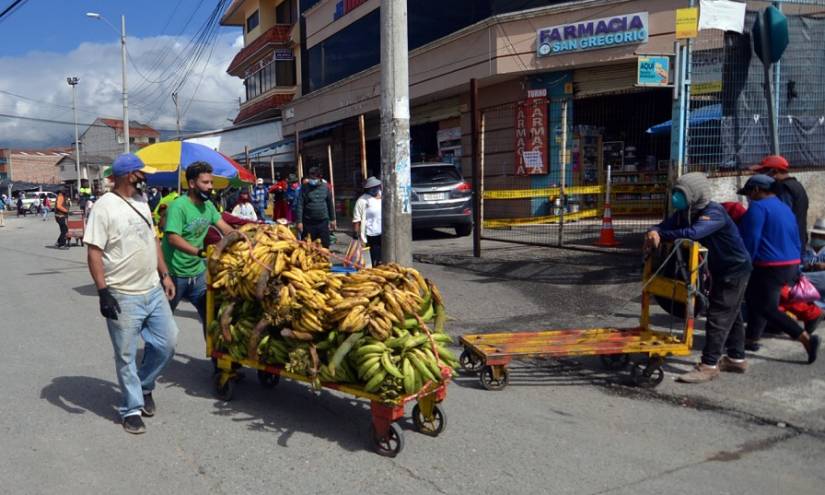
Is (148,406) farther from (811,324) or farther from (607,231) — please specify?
(607,231)

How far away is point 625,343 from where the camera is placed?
570 centimetres

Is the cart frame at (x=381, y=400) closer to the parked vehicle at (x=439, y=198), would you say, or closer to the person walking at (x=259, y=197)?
the parked vehicle at (x=439, y=198)

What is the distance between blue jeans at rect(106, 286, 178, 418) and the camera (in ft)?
15.6

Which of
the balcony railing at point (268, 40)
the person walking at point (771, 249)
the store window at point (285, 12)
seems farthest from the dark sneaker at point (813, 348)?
the store window at point (285, 12)

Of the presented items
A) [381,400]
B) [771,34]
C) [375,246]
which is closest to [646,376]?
[381,400]

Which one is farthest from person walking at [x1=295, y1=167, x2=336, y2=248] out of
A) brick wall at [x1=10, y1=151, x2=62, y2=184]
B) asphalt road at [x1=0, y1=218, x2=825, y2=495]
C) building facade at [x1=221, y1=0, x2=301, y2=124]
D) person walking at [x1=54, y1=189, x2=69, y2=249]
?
brick wall at [x1=10, y1=151, x2=62, y2=184]

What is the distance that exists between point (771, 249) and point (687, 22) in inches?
149

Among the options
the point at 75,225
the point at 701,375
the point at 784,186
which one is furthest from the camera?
the point at 75,225

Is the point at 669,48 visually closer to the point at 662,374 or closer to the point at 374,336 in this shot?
the point at 662,374

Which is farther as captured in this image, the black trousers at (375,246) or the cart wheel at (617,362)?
the black trousers at (375,246)

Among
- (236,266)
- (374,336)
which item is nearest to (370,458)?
(374,336)

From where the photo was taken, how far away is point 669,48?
1480 centimetres

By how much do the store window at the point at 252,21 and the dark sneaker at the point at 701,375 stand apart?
35.3m

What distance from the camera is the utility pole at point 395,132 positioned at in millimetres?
8203
